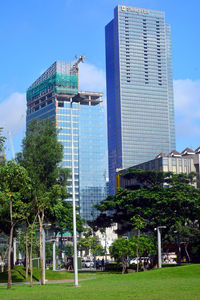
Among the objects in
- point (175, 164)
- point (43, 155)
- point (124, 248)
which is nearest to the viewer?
point (43, 155)

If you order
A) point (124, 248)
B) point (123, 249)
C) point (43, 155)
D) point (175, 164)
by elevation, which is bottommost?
point (123, 249)

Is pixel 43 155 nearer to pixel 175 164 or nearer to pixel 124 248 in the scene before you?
pixel 124 248

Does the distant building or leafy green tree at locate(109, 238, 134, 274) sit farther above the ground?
the distant building

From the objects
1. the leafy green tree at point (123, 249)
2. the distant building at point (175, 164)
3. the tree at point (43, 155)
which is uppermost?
the distant building at point (175, 164)

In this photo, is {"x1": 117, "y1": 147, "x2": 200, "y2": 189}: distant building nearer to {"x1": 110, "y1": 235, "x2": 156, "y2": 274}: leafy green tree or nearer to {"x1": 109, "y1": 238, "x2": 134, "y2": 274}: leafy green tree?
{"x1": 110, "y1": 235, "x2": 156, "y2": 274}: leafy green tree

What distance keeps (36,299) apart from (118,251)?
39.2 metres

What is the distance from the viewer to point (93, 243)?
11531cm

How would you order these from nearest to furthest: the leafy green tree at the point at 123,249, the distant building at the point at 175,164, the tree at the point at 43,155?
the tree at the point at 43,155 < the leafy green tree at the point at 123,249 < the distant building at the point at 175,164

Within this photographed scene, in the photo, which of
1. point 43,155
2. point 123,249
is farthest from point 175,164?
point 43,155

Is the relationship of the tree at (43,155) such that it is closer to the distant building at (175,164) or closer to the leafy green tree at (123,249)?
the leafy green tree at (123,249)

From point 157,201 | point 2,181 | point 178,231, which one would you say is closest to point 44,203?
point 2,181

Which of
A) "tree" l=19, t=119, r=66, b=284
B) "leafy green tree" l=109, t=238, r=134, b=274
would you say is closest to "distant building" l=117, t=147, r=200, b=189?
"leafy green tree" l=109, t=238, r=134, b=274

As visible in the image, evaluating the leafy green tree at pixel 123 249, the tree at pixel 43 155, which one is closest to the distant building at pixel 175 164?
the leafy green tree at pixel 123 249

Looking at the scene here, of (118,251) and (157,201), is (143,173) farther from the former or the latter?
(118,251)
